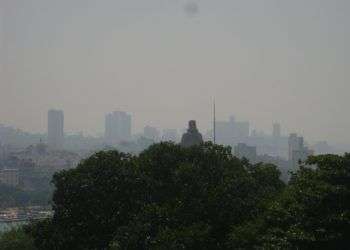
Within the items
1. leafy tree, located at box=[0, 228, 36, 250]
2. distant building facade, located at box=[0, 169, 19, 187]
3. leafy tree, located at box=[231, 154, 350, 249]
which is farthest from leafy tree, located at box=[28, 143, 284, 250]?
distant building facade, located at box=[0, 169, 19, 187]

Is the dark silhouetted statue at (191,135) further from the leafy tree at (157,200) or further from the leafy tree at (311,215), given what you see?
the leafy tree at (311,215)

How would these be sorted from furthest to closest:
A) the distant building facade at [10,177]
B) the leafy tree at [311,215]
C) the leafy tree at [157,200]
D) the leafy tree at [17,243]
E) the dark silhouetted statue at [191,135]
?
1. the distant building facade at [10,177]
2. the dark silhouetted statue at [191,135]
3. the leafy tree at [17,243]
4. the leafy tree at [157,200]
5. the leafy tree at [311,215]

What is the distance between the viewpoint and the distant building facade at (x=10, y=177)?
4879 inches

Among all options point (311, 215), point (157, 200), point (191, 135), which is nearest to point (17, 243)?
point (157, 200)

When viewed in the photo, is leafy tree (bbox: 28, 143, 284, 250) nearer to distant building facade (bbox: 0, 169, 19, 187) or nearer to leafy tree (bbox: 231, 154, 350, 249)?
leafy tree (bbox: 231, 154, 350, 249)

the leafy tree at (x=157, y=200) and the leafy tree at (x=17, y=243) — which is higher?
the leafy tree at (x=157, y=200)

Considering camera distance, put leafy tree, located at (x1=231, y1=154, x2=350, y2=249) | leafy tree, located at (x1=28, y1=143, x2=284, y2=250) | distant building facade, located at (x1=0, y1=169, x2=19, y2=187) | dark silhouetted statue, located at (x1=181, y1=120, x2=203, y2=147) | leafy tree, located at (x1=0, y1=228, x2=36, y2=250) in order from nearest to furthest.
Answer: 1. leafy tree, located at (x1=231, y1=154, x2=350, y2=249)
2. leafy tree, located at (x1=28, y1=143, x2=284, y2=250)
3. leafy tree, located at (x1=0, y1=228, x2=36, y2=250)
4. dark silhouetted statue, located at (x1=181, y1=120, x2=203, y2=147)
5. distant building facade, located at (x1=0, y1=169, x2=19, y2=187)

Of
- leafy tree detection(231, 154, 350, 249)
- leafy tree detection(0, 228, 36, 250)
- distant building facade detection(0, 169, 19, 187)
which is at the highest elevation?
leafy tree detection(231, 154, 350, 249)

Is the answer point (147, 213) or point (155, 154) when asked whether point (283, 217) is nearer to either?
point (147, 213)

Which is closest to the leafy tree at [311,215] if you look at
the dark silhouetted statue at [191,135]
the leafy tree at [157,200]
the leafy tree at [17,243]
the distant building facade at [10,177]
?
the leafy tree at [157,200]

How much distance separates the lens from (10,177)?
126 m

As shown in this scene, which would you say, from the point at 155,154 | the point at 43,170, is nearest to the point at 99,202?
the point at 155,154

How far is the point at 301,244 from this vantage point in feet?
46.8

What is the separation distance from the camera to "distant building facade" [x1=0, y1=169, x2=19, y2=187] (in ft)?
407
